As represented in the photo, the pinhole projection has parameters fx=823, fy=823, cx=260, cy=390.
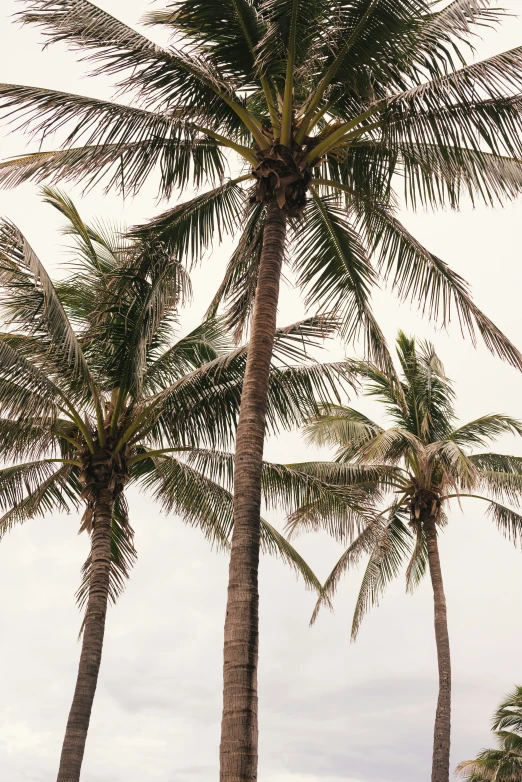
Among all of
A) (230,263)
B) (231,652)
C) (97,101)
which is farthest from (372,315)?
(231,652)

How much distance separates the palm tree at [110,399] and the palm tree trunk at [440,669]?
531 centimetres

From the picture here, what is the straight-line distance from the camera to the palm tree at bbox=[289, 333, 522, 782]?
56.8 feet

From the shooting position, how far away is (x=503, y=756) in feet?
93.2

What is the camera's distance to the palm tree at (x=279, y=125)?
27.1 feet

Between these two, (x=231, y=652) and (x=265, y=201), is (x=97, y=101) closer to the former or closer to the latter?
(x=265, y=201)

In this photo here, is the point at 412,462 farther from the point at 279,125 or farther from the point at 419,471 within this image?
the point at 279,125

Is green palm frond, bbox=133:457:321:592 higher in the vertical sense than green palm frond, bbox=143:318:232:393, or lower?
lower

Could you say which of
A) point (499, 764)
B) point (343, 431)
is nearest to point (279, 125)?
point (343, 431)

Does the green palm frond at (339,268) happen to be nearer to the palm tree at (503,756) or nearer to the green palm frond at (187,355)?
the green palm frond at (187,355)

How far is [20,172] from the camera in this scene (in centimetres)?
995

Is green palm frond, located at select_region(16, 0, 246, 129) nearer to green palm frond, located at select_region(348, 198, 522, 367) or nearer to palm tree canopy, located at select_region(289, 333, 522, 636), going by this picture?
green palm frond, located at select_region(348, 198, 522, 367)

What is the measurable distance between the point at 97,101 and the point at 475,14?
4082 millimetres

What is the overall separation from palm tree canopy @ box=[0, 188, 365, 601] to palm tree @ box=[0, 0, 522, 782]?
3.51 ft

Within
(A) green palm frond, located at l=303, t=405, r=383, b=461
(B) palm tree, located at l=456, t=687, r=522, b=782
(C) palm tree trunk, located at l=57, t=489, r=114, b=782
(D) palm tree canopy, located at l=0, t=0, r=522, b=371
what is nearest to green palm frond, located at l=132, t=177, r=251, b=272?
(D) palm tree canopy, located at l=0, t=0, r=522, b=371
